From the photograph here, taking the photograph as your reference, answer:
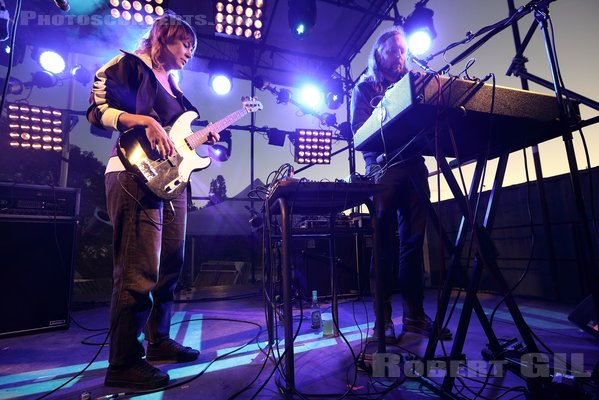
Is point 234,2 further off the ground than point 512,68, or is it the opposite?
point 234,2

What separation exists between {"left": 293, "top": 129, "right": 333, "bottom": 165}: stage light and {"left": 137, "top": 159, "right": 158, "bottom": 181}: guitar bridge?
4003 mm

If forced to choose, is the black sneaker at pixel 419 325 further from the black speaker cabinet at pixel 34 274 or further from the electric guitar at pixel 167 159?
the black speaker cabinet at pixel 34 274

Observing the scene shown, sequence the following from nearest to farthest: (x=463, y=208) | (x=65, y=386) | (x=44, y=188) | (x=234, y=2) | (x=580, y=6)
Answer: (x=463, y=208), (x=65, y=386), (x=44, y=188), (x=580, y=6), (x=234, y=2)

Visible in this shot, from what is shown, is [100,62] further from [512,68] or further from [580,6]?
[580,6]

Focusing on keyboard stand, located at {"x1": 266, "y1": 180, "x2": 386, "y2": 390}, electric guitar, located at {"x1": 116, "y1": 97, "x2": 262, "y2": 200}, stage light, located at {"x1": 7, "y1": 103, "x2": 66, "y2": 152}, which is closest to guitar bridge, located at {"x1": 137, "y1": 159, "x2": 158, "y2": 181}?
electric guitar, located at {"x1": 116, "y1": 97, "x2": 262, "y2": 200}

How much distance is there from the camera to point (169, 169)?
1518mm

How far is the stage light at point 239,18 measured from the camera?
366 cm

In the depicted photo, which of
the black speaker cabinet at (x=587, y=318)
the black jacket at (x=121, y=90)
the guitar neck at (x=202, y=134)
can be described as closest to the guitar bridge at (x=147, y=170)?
the black jacket at (x=121, y=90)

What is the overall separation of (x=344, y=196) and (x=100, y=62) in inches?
225

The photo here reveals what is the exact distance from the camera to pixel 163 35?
1663 mm

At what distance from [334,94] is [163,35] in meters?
4.81

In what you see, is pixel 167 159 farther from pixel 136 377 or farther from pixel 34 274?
pixel 34 274

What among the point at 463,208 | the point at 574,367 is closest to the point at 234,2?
the point at 463,208

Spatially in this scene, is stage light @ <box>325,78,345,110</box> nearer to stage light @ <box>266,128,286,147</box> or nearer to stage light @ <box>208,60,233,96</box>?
stage light @ <box>266,128,286,147</box>
